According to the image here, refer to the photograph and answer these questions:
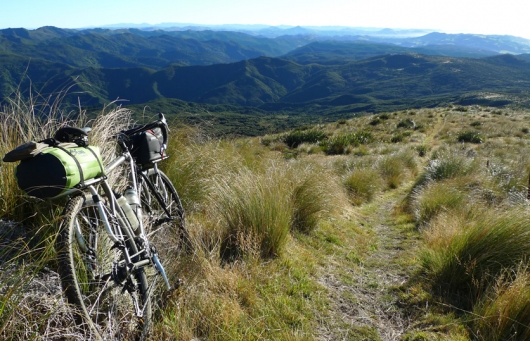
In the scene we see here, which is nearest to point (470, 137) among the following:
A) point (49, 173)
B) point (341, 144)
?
point (341, 144)

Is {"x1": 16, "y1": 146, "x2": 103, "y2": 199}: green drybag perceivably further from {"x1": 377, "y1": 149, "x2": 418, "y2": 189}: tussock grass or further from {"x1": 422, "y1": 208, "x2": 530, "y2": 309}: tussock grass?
{"x1": 377, "y1": 149, "x2": 418, "y2": 189}: tussock grass

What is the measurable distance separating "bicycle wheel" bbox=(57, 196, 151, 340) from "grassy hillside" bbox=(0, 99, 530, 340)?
104mm

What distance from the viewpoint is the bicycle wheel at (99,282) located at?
1775mm

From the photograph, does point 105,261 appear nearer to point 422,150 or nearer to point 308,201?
point 308,201

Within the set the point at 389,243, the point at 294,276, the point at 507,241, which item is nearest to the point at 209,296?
the point at 294,276

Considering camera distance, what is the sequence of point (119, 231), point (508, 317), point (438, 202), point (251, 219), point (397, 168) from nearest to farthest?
point (119, 231) < point (508, 317) < point (251, 219) < point (438, 202) < point (397, 168)

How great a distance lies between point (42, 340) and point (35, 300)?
0.79ft

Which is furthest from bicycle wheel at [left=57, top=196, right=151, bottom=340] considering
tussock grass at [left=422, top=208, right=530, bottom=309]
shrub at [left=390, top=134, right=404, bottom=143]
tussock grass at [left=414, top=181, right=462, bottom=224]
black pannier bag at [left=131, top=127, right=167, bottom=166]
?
shrub at [left=390, top=134, right=404, bottom=143]

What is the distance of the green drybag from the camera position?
174 cm

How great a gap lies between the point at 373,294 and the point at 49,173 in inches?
115

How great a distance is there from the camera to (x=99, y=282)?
77.7 inches

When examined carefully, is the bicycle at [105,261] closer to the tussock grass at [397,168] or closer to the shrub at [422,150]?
the tussock grass at [397,168]

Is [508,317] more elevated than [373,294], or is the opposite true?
[508,317]

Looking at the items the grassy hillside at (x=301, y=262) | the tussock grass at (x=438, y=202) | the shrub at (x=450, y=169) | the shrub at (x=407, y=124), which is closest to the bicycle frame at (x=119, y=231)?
the grassy hillside at (x=301, y=262)
